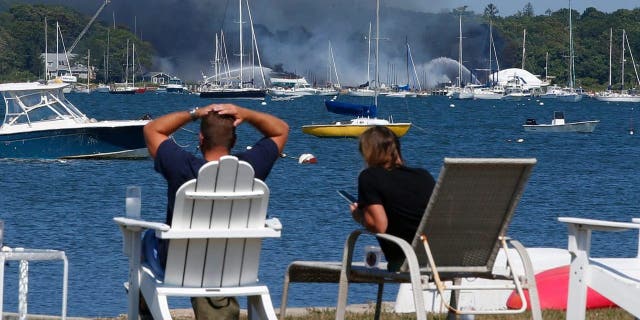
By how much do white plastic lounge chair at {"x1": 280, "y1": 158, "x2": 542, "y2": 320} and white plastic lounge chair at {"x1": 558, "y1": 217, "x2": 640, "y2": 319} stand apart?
298mm

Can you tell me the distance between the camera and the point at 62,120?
1123 inches

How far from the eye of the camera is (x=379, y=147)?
611cm

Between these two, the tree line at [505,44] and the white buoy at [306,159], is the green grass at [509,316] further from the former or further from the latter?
the tree line at [505,44]

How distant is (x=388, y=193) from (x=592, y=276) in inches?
39.6

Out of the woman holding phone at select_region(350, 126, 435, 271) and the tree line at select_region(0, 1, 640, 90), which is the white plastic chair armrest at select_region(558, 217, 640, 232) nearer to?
the woman holding phone at select_region(350, 126, 435, 271)

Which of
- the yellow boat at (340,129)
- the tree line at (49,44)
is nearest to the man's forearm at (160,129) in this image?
the yellow boat at (340,129)

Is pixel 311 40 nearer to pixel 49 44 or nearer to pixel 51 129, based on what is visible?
pixel 49 44

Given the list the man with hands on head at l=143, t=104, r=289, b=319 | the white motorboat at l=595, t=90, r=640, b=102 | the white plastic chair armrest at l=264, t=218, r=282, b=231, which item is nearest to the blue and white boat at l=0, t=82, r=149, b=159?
the man with hands on head at l=143, t=104, r=289, b=319

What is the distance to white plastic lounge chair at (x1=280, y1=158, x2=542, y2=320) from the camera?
19.1 feet

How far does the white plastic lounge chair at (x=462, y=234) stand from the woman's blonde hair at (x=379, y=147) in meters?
0.33

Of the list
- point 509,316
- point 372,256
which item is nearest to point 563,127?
point 509,316

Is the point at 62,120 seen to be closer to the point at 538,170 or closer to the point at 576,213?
the point at 576,213

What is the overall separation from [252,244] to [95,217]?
15.8 meters

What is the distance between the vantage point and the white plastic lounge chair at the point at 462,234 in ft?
19.1
